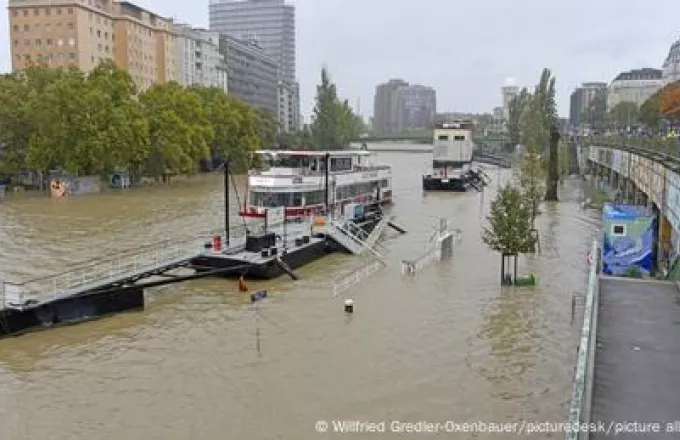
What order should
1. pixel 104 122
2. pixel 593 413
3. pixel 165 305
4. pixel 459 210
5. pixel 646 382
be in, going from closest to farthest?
pixel 593 413 < pixel 646 382 < pixel 165 305 < pixel 459 210 < pixel 104 122

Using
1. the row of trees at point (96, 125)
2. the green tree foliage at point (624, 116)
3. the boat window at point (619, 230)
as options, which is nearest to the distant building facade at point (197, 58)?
the row of trees at point (96, 125)

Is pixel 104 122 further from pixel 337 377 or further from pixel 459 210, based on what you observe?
pixel 337 377

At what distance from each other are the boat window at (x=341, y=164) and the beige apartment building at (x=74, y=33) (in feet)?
229

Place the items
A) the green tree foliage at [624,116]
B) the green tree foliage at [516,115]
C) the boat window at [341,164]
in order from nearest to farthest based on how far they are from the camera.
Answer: the boat window at [341,164], the green tree foliage at [516,115], the green tree foliage at [624,116]

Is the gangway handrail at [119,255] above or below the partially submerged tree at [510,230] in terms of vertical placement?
below

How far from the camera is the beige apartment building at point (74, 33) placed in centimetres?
11281

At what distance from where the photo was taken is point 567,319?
1019 inches

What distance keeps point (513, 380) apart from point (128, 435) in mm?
10025

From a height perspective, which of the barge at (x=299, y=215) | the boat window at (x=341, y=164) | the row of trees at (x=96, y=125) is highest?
the row of trees at (x=96, y=125)

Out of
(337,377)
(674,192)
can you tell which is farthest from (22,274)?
(674,192)

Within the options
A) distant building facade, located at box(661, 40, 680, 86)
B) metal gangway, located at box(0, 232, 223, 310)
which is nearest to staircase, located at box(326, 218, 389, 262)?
metal gangway, located at box(0, 232, 223, 310)

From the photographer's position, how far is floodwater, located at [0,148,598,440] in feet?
57.1

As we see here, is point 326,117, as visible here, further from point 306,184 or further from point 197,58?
point 306,184

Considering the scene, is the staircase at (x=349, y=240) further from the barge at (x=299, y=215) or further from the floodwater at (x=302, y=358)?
the floodwater at (x=302, y=358)
